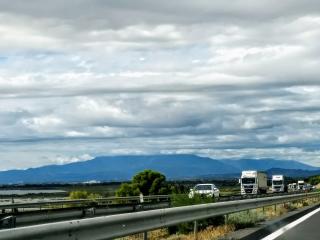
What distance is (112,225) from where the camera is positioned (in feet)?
33.4

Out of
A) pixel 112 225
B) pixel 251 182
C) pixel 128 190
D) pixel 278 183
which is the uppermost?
pixel 278 183

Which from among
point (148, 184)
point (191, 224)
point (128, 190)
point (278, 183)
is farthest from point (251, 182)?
point (191, 224)

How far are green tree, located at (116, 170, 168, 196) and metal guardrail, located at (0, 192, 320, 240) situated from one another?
61.3 meters

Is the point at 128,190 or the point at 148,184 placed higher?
the point at 148,184

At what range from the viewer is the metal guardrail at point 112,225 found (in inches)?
308

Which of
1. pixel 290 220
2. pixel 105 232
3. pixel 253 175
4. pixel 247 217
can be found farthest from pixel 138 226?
pixel 253 175

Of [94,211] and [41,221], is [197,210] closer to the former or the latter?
[41,221]

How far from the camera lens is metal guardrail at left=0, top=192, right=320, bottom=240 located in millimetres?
7834

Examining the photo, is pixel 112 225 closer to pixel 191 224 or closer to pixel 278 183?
pixel 191 224

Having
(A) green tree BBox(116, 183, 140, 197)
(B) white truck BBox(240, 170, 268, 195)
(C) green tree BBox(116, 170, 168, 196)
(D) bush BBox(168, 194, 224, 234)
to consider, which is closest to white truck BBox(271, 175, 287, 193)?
(B) white truck BBox(240, 170, 268, 195)

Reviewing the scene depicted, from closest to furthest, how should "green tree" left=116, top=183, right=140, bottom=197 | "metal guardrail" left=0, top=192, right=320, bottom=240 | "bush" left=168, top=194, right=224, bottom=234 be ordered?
"metal guardrail" left=0, top=192, right=320, bottom=240 < "bush" left=168, top=194, right=224, bottom=234 < "green tree" left=116, top=183, right=140, bottom=197

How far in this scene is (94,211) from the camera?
A: 104 ft

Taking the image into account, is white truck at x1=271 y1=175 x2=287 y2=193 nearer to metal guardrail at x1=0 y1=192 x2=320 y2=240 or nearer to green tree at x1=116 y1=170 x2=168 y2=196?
green tree at x1=116 y1=170 x2=168 y2=196

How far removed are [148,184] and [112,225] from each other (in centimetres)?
6974
